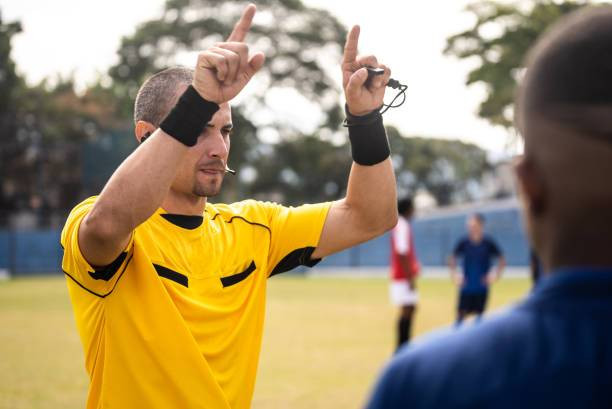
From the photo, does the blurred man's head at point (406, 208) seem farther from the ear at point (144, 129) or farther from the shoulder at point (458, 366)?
the shoulder at point (458, 366)

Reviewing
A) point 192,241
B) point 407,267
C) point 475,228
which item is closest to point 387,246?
point 475,228


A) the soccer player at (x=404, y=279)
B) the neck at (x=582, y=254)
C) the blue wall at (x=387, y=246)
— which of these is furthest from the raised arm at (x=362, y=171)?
the blue wall at (x=387, y=246)

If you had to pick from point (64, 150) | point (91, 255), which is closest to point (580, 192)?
point (91, 255)

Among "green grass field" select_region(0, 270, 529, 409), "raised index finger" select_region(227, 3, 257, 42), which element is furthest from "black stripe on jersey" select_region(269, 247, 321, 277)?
"green grass field" select_region(0, 270, 529, 409)

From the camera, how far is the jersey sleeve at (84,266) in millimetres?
2797

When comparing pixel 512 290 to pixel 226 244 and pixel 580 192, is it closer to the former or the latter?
pixel 226 244

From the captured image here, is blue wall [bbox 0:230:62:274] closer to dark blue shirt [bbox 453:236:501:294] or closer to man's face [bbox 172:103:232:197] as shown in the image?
dark blue shirt [bbox 453:236:501:294]

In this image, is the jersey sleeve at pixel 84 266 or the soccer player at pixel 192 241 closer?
the soccer player at pixel 192 241

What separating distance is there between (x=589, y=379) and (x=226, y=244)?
7.21 ft

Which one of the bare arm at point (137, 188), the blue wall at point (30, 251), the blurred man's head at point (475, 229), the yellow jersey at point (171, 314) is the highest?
the bare arm at point (137, 188)

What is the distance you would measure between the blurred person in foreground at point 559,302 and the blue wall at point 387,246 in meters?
36.8

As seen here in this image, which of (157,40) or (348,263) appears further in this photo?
(157,40)

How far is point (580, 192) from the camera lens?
1.32 metres

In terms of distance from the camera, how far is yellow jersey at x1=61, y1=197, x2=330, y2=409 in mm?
2951
